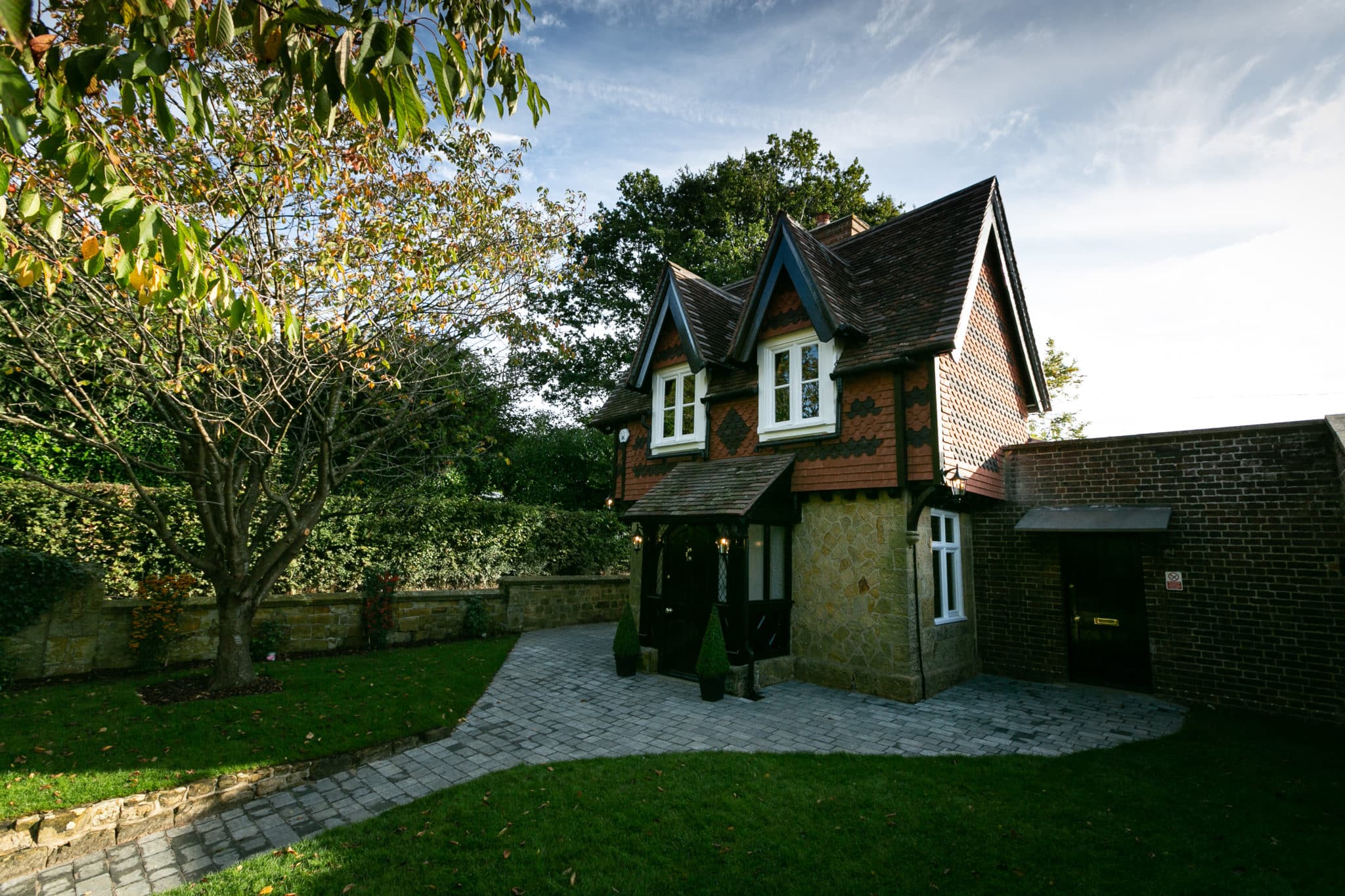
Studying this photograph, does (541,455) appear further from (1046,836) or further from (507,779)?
(1046,836)

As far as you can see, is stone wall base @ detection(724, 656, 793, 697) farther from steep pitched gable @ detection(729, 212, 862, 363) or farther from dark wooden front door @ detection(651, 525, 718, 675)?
steep pitched gable @ detection(729, 212, 862, 363)

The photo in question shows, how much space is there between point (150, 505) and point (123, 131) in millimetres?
4514

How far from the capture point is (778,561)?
432 inches

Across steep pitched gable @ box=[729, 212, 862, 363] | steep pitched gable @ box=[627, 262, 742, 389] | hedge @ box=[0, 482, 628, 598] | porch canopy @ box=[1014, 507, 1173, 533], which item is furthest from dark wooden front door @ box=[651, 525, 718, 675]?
porch canopy @ box=[1014, 507, 1173, 533]

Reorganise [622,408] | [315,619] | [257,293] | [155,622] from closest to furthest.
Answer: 1. [257,293]
2. [155,622]
3. [315,619]
4. [622,408]

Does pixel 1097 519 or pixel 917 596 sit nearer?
pixel 917 596

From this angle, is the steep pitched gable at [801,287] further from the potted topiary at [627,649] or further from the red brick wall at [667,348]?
the potted topiary at [627,649]

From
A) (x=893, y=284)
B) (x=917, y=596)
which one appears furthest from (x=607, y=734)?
(x=893, y=284)

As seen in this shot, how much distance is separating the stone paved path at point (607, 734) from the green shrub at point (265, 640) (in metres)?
4.13

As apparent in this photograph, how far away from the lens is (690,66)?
5.47 metres

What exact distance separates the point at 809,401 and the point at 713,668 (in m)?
5.05

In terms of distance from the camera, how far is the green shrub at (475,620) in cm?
1350

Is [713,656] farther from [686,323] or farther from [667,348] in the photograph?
[667,348]

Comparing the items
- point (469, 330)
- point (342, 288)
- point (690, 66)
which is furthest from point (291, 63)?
point (469, 330)
